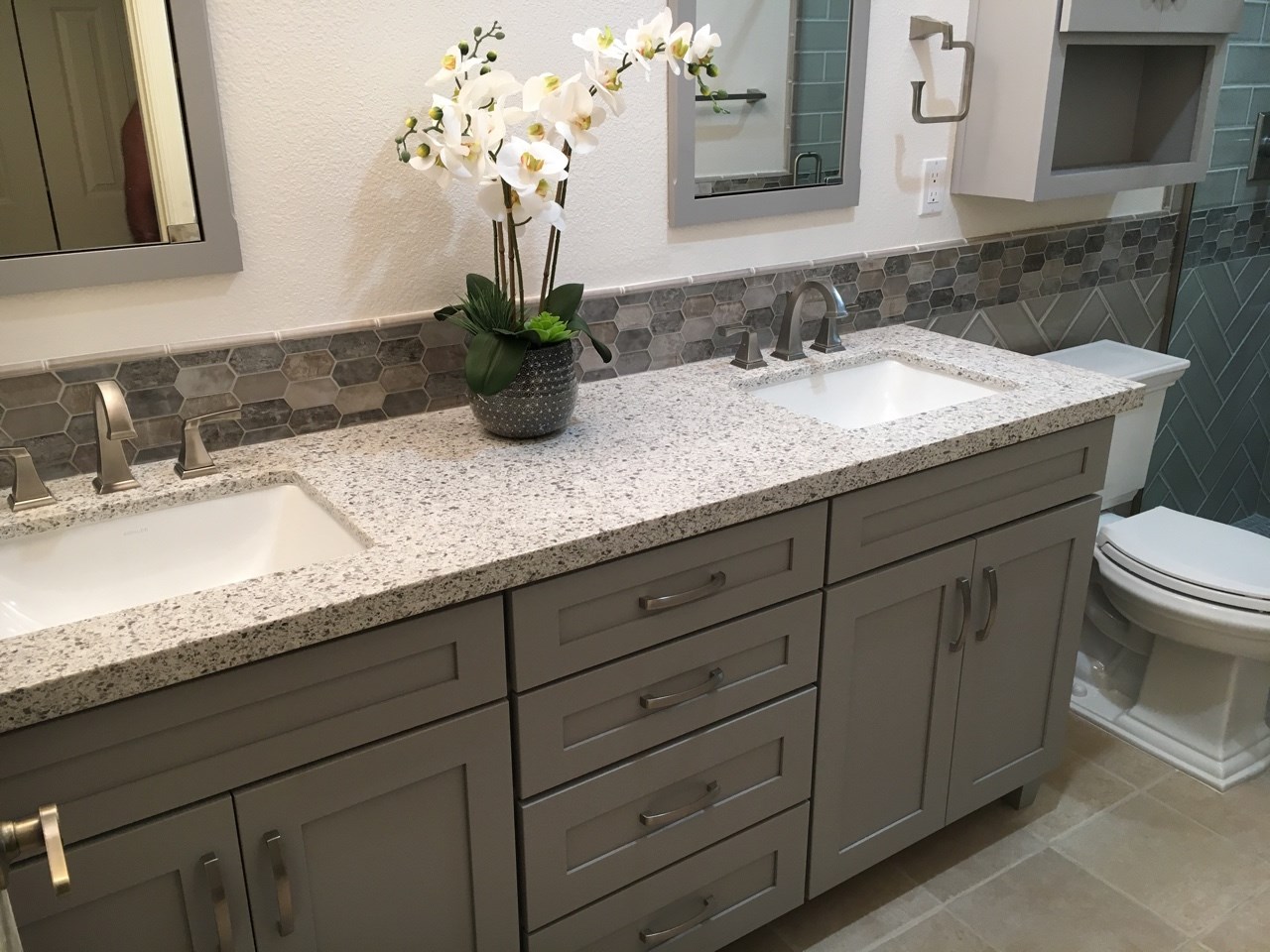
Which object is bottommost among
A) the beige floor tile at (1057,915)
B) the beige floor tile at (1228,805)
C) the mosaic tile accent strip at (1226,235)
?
the beige floor tile at (1228,805)

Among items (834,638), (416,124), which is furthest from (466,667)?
(416,124)

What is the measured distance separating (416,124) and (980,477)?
104 centimetres

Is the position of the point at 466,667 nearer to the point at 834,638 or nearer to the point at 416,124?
the point at 834,638

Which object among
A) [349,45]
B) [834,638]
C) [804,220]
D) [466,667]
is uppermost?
[349,45]

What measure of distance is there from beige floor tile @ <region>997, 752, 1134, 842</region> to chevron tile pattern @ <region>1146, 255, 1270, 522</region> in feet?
3.30

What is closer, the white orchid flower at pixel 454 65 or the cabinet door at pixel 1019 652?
the white orchid flower at pixel 454 65

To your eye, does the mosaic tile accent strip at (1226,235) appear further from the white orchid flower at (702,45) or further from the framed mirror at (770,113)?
the white orchid flower at (702,45)

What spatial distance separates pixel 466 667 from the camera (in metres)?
1.26

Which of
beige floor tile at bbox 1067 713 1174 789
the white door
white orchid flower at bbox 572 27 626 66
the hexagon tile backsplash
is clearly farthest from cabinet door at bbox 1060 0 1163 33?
the white door

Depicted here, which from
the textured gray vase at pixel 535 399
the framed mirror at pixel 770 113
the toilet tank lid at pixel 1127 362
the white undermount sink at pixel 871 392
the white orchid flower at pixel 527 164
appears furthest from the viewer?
the toilet tank lid at pixel 1127 362

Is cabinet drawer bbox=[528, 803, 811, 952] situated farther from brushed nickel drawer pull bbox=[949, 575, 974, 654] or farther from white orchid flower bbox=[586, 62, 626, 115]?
white orchid flower bbox=[586, 62, 626, 115]

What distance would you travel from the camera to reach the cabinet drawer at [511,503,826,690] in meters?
1.30

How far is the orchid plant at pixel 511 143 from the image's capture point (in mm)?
1426

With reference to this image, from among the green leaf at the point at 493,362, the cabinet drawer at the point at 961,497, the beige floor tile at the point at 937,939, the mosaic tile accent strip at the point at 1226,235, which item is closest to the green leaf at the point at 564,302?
the green leaf at the point at 493,362
